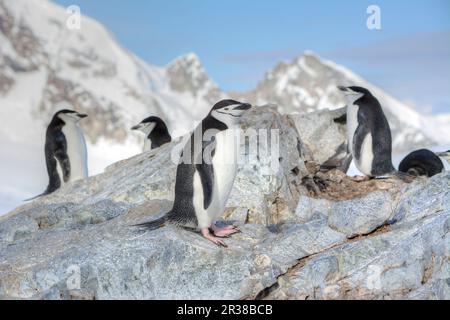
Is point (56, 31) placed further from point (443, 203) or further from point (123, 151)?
point (443, 203)

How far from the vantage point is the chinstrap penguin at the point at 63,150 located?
11.9 m

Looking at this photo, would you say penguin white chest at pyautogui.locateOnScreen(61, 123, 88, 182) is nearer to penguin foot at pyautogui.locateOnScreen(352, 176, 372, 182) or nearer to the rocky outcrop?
the rocky outcrop

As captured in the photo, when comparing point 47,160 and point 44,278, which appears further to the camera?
point 47,160

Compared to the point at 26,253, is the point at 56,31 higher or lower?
higher

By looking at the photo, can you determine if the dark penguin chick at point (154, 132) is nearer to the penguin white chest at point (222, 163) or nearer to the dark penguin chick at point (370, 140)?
the dark penguin chick at point (370, 140)

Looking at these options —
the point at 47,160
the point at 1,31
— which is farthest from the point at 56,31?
the point at 47,160

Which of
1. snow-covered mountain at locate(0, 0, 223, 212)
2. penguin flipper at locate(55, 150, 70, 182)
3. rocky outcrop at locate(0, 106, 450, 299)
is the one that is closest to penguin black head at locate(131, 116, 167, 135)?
penguin flipper at locate(55, 150, 70, 182)

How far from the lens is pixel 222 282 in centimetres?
551

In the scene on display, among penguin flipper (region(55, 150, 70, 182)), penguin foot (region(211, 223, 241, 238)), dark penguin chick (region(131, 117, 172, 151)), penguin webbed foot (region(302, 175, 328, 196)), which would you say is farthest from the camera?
dark penguin chick (region(131, 117, 172, 151))

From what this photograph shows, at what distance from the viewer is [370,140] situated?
9781 millimetres

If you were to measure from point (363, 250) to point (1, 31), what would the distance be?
181376 millimetres

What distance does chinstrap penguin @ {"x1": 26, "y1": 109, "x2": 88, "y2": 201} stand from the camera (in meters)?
11.9

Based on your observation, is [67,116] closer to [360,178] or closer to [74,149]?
[74,149]

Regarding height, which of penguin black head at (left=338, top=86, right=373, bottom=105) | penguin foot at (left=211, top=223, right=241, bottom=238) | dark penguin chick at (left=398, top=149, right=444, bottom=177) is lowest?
penguin foot at (left=211, top=223, right=241, bottom=238)
